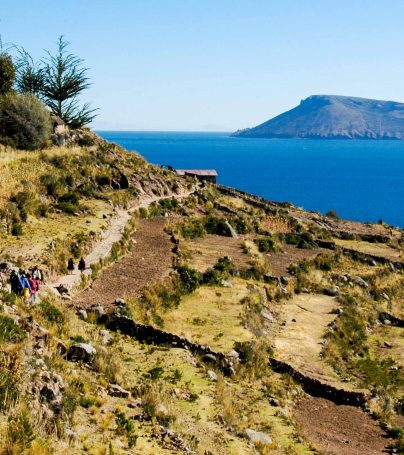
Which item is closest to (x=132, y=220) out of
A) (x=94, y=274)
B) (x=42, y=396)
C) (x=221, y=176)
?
(x=94, y=274)

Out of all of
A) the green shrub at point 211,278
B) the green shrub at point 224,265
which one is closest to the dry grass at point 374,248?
the green shrub at point 224,265

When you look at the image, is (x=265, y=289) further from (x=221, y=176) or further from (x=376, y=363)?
(x=221, y=176)

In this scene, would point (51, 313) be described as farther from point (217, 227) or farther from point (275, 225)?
point (275, 225)

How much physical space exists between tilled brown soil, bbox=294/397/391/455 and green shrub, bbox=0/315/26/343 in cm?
847

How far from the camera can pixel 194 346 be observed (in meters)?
19.6

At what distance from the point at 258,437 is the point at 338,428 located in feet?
13.3

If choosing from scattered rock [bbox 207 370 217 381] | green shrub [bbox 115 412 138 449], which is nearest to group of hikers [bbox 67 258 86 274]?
scattered rock [bbox 207 370 217 381]

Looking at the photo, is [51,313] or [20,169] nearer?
[51,313]

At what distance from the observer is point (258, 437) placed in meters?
14.4

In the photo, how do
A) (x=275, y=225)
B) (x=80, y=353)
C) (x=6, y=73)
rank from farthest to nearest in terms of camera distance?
(x=275, y=225), (x=6, y=73), (x=80, y=353)

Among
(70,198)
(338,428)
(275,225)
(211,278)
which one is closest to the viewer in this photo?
(338,428)

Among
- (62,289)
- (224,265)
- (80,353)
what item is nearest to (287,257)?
(224,265)

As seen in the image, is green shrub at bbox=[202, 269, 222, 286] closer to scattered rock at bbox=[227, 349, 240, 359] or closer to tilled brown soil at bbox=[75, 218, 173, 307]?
tilled brown soil at bbox=[75, 218, 173, 307]

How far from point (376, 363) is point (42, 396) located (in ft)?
55.2
